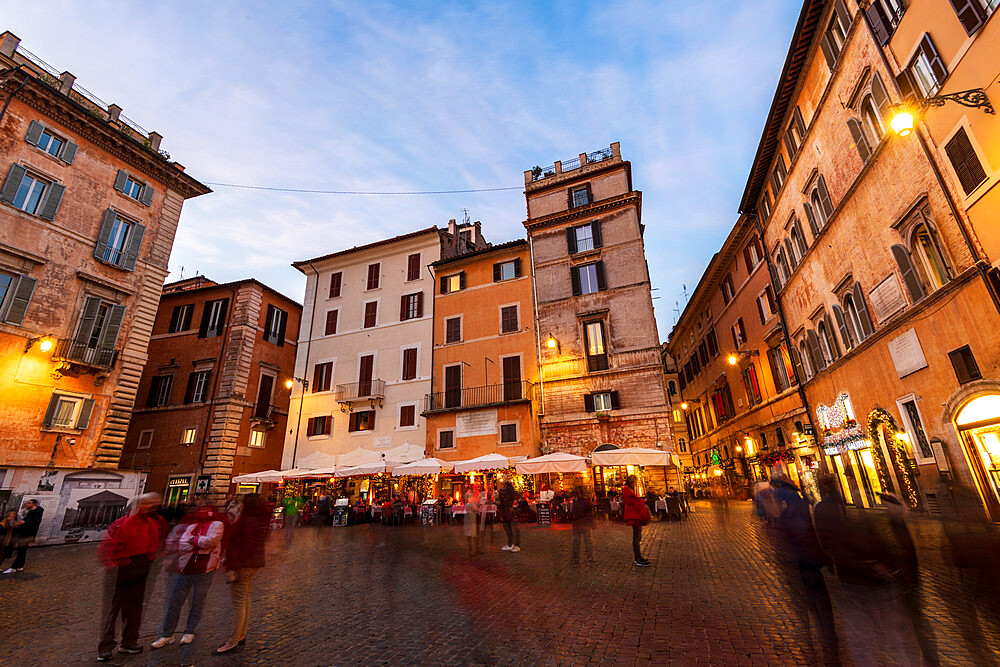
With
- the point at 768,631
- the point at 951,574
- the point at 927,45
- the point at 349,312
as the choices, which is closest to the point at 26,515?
the point at 768,631

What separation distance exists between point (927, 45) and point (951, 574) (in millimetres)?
11241

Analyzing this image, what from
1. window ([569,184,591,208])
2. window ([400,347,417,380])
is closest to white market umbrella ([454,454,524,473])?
window ([400,347,417,380])

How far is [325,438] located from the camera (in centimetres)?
2577

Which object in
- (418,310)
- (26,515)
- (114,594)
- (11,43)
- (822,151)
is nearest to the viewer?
(114,594)

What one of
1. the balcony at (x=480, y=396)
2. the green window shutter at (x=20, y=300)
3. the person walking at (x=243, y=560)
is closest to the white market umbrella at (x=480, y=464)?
the balcony at (x=480, y=396)

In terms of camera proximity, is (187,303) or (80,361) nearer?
(80,361)

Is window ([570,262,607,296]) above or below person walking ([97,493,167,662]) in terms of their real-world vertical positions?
above

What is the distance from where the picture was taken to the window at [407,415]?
80.3 ft

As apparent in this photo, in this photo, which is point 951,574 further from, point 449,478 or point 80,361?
point 80,361

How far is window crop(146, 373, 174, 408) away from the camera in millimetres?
25378

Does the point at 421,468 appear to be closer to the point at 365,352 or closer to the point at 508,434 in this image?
the point at 508,434

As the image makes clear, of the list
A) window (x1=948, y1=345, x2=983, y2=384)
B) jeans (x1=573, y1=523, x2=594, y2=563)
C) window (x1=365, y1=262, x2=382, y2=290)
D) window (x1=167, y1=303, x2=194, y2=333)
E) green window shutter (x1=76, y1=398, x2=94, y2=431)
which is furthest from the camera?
window (x1=365, y1=262, x2=382, y2=290)

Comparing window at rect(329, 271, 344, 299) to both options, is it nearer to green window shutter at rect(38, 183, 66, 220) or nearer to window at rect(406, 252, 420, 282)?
window at rect(406, 252, 420, 282)

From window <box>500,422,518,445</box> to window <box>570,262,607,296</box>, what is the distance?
7692 mm
